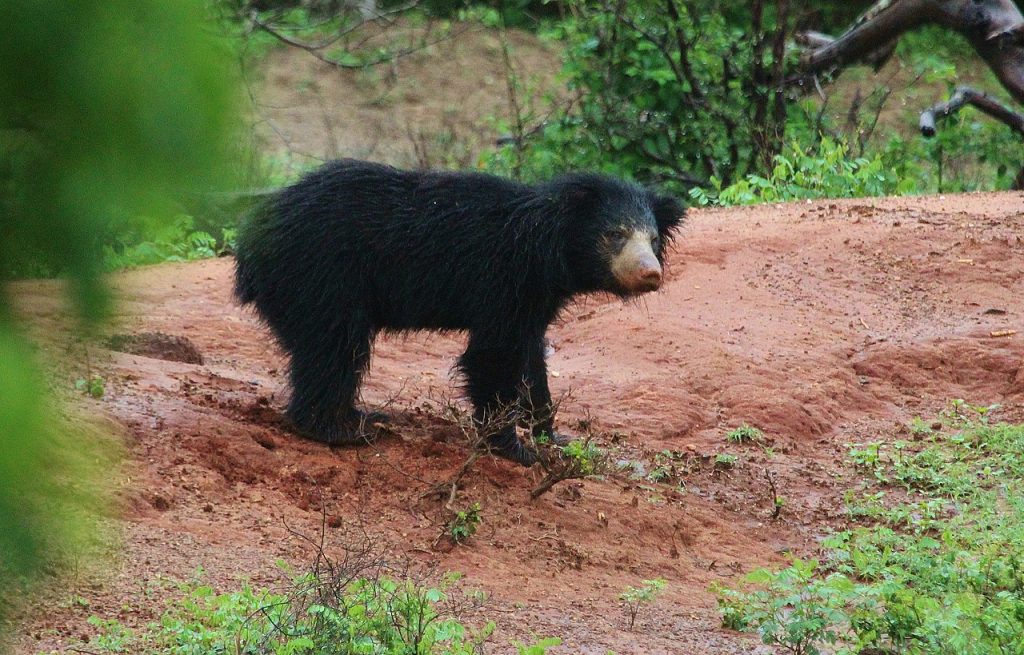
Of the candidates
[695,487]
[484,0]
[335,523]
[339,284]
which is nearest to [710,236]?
[695,487]

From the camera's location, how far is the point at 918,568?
4.27m

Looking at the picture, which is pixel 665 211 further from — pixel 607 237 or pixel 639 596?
pixel 639 596

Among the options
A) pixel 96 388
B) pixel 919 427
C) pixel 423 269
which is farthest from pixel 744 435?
pixel 96 388

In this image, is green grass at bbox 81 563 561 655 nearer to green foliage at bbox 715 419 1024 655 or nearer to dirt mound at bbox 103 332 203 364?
green foliage at bbox 715 419 1024 655

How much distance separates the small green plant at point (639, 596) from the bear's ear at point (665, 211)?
2.12 metres

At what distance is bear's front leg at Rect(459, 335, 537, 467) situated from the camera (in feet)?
18.1

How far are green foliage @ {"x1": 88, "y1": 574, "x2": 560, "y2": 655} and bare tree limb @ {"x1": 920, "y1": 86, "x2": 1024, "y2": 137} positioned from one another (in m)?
8.34

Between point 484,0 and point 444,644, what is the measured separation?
638 inches

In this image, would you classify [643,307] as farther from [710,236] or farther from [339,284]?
[339,284]

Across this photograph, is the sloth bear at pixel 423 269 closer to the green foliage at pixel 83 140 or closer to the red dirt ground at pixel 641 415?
the red dirt ground at pixel 641 415

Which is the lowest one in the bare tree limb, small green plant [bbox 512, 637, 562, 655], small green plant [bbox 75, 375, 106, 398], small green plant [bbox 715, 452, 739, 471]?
small green plant [bbox 715, 452, 739, 471]

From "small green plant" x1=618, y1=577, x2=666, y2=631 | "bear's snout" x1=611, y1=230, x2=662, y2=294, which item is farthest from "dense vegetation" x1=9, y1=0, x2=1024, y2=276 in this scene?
"small green plant" x1=618, y1=577, x2=666, y2=631

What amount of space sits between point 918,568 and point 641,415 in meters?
2.31

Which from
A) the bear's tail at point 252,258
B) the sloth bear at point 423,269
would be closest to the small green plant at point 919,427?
the sloth bear at point 423,269
